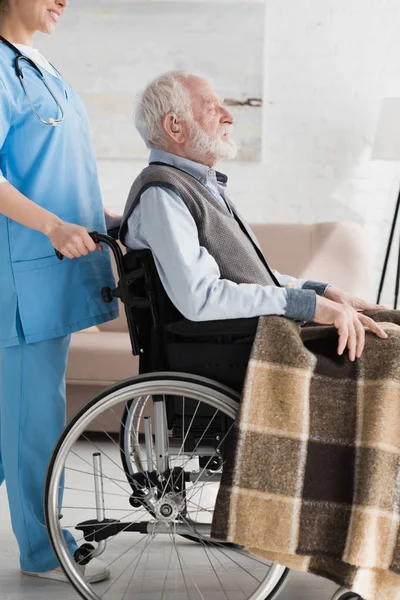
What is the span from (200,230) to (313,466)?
53 centimetres

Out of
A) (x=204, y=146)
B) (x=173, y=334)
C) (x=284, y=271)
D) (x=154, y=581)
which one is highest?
(x=204, y=146)

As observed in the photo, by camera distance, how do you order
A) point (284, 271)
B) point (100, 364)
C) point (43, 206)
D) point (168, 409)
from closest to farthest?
point (168, 409)
point (43, 206)
point (100, 364)
point (284, 271)

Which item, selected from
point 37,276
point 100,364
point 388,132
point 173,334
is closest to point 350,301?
point 173,334

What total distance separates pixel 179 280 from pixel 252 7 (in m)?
2.78

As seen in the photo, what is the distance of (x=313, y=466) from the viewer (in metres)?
1.40

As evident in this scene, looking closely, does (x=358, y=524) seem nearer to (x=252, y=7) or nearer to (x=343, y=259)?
(x=343, y=259)

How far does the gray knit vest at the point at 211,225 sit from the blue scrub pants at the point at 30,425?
35cm

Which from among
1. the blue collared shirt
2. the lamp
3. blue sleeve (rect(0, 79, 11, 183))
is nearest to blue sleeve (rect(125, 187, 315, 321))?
the blue collared shirt

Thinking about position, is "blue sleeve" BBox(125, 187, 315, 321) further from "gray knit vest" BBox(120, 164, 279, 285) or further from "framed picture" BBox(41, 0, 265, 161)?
"framed picture" BBox(41, 0, 265, 161)

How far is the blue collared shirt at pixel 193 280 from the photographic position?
1.50 m

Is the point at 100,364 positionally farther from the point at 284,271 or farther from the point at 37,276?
the point at 37,276

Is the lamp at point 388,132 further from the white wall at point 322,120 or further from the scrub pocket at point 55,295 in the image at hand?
the scrub pocket at point 55,295

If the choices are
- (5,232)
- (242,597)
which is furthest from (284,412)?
(5,232)

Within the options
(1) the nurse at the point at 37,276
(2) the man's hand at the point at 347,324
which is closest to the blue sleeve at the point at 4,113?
(1) the nurse at the point at 37,276
